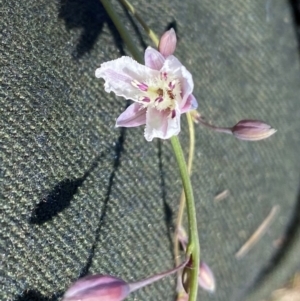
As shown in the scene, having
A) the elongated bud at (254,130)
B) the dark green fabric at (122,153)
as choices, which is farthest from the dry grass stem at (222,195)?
the elongated bud at (254,130)

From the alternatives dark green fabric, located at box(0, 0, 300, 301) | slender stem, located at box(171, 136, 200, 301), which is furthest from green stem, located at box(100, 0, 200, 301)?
dark green fabric, located at box(0, 0, 300, 301)

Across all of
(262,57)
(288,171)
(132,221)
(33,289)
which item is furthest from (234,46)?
(33,289)

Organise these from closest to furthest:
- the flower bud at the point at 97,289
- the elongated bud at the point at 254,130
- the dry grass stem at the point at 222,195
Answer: the flower bud at the point at 97,289
the elongated bud at the point at 254,130
the dry grass stem at the point at 222,195

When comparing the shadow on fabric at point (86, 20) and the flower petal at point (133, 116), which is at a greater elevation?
the shadow on fabric at point (86, 20)

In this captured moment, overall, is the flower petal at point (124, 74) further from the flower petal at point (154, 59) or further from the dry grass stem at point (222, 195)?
the dry grass stem at point (222, 195)

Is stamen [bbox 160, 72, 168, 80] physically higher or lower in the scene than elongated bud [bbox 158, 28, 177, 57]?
lower

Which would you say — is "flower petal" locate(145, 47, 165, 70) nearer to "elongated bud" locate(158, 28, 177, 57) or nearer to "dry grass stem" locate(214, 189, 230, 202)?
"elongated bud" locate(158, 28, 177, 57)

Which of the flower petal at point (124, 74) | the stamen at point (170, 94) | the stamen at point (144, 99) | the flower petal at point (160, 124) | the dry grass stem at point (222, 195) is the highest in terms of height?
the flower petal at point (124, 74)

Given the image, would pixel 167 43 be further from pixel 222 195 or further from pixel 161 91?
pixel 222 195
